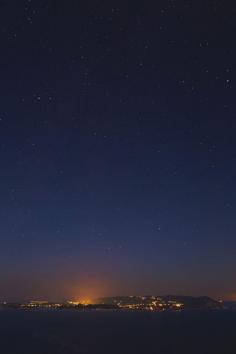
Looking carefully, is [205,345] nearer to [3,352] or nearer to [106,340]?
[106,340]

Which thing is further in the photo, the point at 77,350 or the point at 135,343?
the point at 135,343

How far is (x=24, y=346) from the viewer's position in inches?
2741

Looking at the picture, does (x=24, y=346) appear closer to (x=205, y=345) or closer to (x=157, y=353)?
(x=157, y=353)

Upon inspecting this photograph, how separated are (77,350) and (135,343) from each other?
14065 millimetres

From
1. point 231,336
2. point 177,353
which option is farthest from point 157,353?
point 231,336

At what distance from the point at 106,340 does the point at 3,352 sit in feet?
74.7

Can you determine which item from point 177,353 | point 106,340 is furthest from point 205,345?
point 106,340

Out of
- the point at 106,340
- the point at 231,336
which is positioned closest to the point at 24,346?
the point at 106,340

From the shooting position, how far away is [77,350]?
211ft

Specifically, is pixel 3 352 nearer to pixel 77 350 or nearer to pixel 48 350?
pixel 48 350

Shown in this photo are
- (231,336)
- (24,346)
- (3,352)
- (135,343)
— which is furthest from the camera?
(231,336)

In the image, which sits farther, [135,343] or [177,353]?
[135,343]

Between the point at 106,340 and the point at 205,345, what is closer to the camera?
the point at 205,345

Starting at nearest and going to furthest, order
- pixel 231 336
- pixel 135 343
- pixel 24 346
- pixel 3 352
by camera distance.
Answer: pixel 3 352 < pixel 24 346 < pixel 135 343 < pixel 231 336
